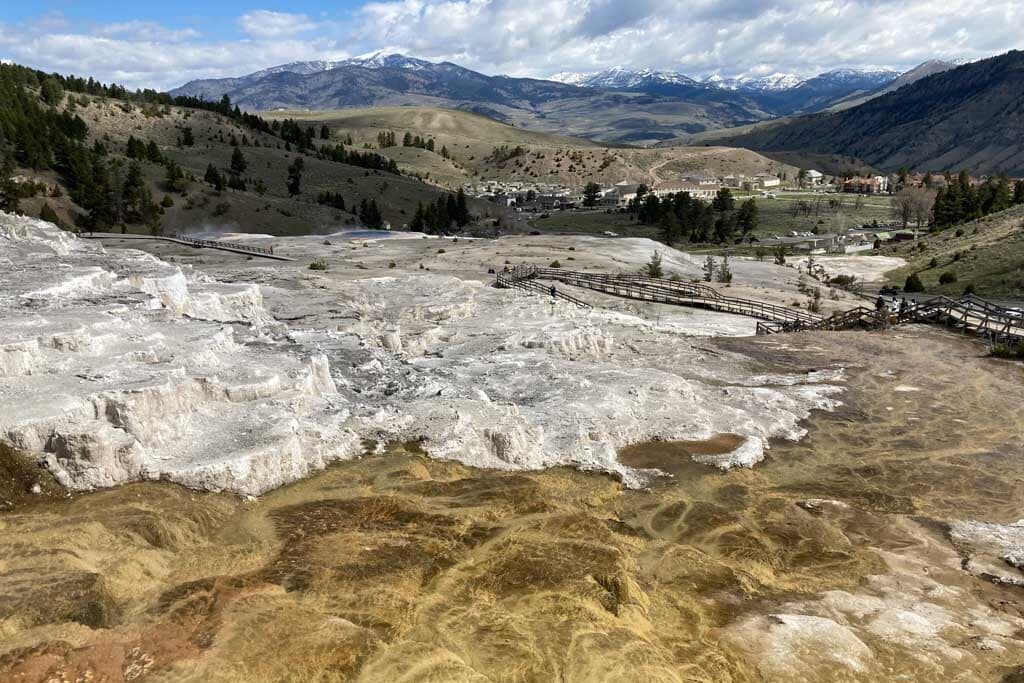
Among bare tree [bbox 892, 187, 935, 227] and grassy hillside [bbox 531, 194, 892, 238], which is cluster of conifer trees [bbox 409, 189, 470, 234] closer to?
grassy hillside [bbox 531, 194, 892, 238]

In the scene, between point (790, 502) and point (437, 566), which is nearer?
point (437, 566)

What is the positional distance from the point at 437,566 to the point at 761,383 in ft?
64.1

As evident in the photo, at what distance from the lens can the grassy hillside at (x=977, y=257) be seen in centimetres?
5572

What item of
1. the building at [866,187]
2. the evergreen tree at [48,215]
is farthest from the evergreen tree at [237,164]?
the building at [866,187]

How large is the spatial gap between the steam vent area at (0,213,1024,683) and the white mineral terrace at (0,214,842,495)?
112 mm

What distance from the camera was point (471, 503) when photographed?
56.2 ft

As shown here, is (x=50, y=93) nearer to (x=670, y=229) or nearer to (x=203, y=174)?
(x=203, y=174)

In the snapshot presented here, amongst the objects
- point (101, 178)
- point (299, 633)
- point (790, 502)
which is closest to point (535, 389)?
point (790, 502)

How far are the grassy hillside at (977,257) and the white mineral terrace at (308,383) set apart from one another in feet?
125

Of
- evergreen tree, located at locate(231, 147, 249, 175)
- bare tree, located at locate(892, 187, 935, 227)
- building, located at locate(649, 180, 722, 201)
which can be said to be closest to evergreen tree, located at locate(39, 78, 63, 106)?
evergreen tree, located at locate(231, 147, 249, 175)

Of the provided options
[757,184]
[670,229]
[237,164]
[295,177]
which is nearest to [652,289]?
[670,229]

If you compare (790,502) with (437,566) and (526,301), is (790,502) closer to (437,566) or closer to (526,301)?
(437,566)

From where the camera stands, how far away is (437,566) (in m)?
14.4

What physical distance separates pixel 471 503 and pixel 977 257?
2734 inches
